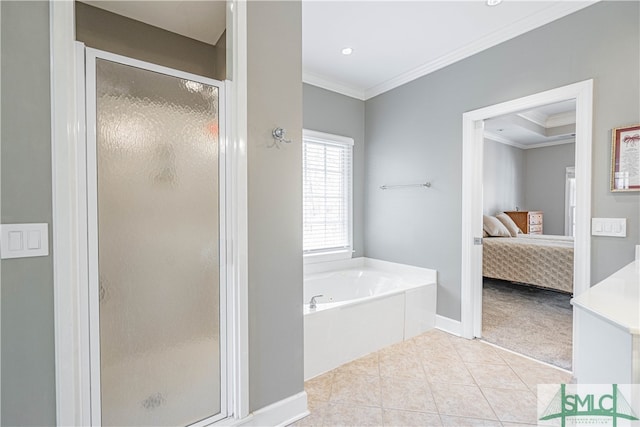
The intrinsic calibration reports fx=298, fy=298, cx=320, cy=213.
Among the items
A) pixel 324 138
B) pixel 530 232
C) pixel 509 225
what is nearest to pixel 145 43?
pixel 324 138

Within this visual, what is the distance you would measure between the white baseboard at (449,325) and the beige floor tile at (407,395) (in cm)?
97

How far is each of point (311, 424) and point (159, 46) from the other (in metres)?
2.32

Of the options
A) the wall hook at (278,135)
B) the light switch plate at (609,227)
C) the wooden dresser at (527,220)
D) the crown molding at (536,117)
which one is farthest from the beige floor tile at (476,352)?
the wooden dresser at (527,220)

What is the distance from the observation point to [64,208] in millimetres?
1096

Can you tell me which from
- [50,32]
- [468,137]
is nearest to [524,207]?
[468,137]

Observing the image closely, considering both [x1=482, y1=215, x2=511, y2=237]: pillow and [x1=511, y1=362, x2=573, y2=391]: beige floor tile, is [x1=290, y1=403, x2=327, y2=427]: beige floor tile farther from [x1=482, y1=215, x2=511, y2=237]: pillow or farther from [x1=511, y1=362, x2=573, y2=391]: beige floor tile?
[x1=482, y1=215, x2=511, y2=237]: pillow

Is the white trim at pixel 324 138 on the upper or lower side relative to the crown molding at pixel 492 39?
lower

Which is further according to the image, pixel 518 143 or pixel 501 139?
pixel 518 143

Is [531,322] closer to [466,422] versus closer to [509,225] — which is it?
[466,422]

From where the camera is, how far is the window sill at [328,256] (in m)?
3.40

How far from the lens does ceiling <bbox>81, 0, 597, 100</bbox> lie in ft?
5.55

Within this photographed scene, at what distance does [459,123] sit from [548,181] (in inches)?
225

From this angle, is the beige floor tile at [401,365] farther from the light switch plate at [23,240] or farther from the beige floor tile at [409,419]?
the light switch plate at [23,240]

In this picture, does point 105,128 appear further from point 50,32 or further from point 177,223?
point 177,223
